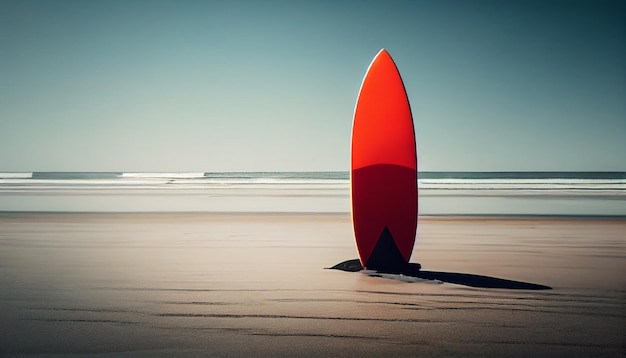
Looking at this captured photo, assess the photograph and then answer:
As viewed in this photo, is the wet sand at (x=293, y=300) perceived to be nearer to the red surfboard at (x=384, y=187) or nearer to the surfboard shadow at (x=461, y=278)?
the surfboard shadow at (x=461, y=278)

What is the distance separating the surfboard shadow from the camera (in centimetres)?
310

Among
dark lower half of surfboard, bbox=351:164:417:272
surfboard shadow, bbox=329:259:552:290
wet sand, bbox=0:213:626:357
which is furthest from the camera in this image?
dark lower half of surfboard, bbox=351:164:417:272

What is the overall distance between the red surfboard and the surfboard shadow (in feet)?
0.35

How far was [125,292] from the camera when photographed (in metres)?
2.98

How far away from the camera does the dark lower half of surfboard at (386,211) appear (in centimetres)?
360

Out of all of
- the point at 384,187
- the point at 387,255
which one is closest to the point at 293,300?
the point at 387,255

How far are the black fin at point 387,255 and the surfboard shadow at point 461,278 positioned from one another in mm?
62

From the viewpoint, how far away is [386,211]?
3611 millimetres

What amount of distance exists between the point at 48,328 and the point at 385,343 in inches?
60.0

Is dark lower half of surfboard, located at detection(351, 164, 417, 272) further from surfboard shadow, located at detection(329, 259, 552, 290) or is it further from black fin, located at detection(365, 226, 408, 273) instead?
surfboard shadow, located at detection(329, 259, 552, 290)

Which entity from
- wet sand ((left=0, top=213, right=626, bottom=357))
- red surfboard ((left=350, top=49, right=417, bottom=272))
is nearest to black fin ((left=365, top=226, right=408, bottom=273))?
red surfboard ((left=350, top=49, right=417, bottom=272))

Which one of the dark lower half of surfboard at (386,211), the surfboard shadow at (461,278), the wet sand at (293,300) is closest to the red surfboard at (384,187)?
the dark lower half of surfboard at (386,211)

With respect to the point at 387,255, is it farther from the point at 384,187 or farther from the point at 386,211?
the point at 384,187

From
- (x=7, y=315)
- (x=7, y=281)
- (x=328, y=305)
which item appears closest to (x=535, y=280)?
(x=328, y=305)
